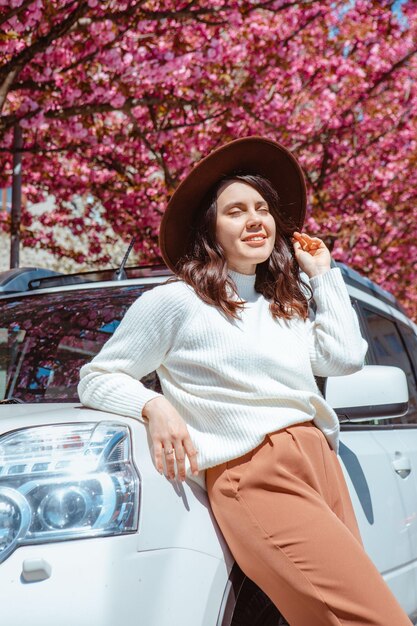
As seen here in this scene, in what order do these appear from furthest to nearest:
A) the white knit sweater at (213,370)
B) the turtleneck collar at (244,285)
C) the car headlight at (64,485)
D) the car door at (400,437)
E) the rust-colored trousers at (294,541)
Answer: the car door at (400,437) < the turtleneck collar at (244,285) < the white knit sweater at (213,370) < the rust-colored trousers at (294,541) < the car headlight at (64,485)

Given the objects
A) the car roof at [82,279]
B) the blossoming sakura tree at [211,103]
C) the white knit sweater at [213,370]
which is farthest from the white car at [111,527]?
the blossoming sakura tree at [211,103]

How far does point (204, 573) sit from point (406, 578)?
4.45 feet

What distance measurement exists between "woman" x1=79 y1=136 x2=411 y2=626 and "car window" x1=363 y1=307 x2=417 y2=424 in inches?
41.6

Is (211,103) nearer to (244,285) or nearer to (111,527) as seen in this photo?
(244,285)

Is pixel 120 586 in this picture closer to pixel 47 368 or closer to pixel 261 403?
pixel 261 403

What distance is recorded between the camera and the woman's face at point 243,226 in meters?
2.29

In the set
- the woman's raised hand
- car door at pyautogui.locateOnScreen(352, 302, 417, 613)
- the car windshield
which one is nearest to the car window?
car door at pyautogui.locateOnScreen(352, 302, 417, 613)

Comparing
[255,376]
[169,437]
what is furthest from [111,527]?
[255,376]

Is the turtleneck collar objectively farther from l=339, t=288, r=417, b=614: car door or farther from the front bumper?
the front bumper

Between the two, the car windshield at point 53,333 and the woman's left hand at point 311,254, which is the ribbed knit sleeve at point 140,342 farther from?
the car windshield at point 53,333

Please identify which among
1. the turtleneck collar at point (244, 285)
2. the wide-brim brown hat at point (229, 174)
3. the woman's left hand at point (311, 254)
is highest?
the wide-brim brown hat at point (229, 174)

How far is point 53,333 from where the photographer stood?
309 centimetres

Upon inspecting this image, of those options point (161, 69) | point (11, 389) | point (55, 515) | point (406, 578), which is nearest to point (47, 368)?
point (11, 389)

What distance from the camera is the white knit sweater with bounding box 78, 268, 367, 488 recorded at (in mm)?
1979
